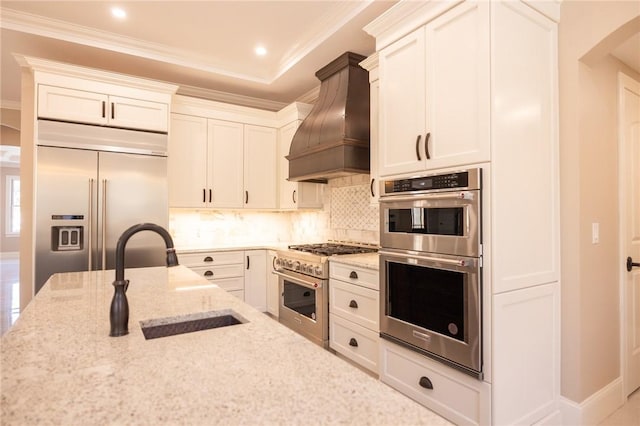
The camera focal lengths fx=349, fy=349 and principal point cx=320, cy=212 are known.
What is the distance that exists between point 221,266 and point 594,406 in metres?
3.23

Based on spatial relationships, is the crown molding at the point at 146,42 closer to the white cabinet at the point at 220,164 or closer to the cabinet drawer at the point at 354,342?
the white cabinet at the point at 220,164

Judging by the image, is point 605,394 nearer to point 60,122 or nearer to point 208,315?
point 208,315

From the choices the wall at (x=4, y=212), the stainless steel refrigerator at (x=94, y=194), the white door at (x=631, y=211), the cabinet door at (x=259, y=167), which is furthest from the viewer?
the wall at (x=4, y=212)

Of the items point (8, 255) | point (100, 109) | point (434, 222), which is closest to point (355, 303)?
point (434, 222)

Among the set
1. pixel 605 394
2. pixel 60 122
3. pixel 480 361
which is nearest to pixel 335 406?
pixel 480 361

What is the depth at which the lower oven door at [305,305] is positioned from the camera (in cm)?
297

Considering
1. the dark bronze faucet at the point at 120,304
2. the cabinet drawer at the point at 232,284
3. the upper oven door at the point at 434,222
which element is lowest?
the cabinet drawer at the point at 232,284

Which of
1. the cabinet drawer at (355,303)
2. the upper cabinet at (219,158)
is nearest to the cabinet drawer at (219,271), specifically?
the upper cabinet at (219,158)

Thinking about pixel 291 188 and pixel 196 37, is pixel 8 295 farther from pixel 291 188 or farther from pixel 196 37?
pixel 196 37

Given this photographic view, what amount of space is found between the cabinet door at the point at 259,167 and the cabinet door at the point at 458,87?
262cm

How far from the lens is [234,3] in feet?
8.78

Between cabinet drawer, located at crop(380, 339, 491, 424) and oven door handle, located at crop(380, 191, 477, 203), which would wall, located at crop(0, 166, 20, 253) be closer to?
oven door handle, located at crop(380, 191, 477, 203)

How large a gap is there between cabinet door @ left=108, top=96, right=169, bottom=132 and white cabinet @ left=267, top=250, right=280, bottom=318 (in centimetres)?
175

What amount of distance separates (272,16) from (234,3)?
319mm
